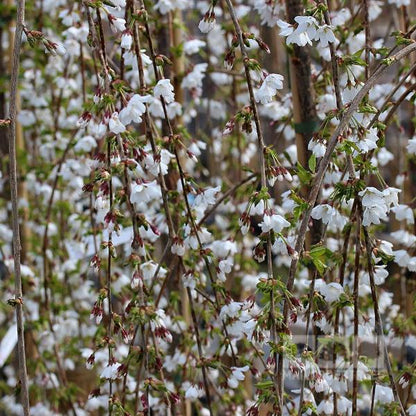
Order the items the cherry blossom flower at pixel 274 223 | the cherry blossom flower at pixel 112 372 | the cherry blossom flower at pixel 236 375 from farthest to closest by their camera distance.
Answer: the cherry blossom flower at pixel 236 375
the cherry blossom flower at pixel 112 372
the cherry blossom flower at pixel 274 223

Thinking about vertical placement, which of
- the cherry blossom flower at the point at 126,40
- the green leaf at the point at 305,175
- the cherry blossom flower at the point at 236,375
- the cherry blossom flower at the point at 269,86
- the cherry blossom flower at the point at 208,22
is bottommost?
the cherry blossom flower at the point at 236,375

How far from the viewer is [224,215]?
3.24 m

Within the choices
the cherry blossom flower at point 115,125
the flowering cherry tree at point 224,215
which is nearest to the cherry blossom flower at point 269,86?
the flowering cherry tree at point 224,215

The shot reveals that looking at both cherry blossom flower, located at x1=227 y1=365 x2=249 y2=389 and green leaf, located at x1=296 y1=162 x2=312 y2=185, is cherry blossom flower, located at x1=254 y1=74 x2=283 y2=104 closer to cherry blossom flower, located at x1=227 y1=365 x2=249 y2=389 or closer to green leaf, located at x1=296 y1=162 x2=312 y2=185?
green leaf, located at x1=296 y1=162 x2=312 y2=185

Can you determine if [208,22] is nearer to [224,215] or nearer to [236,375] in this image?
[236,375]

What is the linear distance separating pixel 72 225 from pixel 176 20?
815 mm

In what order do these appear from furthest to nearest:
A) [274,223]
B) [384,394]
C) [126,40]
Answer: [384,394] → [126,40] → [274,223]

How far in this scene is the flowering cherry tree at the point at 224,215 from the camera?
141 centimetres

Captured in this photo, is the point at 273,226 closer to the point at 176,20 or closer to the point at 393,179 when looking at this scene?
the point at 176,20

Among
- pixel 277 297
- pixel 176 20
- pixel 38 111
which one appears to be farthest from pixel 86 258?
pixel 277 297

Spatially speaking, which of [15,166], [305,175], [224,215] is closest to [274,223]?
[305,175]

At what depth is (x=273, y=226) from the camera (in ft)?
4.44

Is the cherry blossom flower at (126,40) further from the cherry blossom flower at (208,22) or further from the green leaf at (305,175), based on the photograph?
the green leaf at (305,175)

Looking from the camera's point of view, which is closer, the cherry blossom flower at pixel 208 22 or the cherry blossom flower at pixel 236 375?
the cherry blossom flower at pixel 208 22
